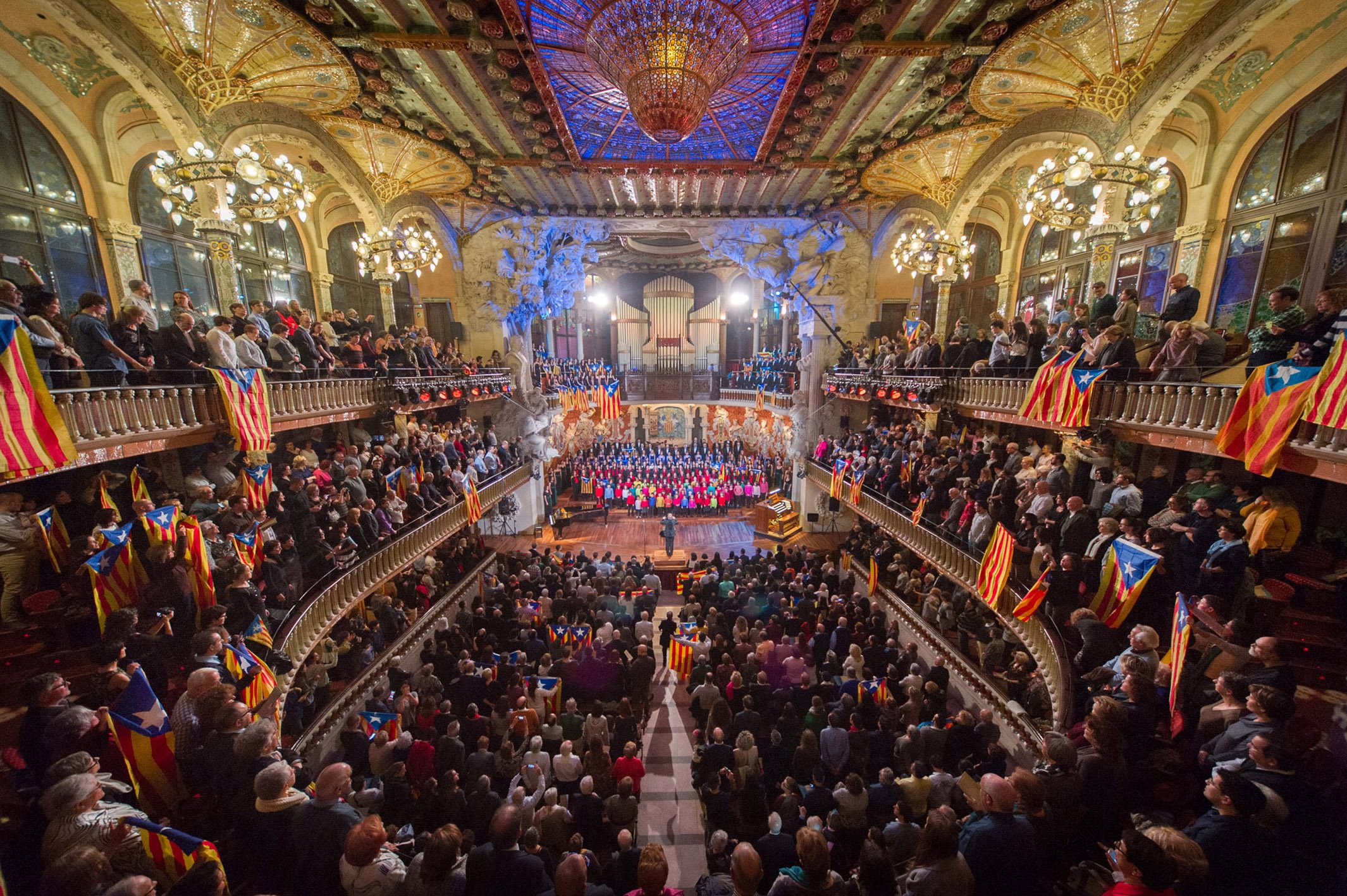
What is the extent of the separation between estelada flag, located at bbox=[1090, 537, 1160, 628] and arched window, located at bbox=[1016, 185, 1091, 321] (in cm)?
672

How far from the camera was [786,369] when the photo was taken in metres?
18.2

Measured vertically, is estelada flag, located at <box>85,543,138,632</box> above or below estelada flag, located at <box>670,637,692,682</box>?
above

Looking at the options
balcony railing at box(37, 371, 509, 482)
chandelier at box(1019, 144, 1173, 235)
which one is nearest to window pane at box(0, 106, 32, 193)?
balcony railing at box(37, 371, 509, 482)

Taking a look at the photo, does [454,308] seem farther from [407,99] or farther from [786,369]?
[786,369]

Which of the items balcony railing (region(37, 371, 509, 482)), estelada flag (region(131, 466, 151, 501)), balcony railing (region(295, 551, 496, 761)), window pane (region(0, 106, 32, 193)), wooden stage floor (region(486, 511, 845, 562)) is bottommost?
wooden stage floor (region(486, 511, 845, 562))

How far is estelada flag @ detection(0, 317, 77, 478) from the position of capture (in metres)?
3.62

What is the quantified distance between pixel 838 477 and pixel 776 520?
3.78 m

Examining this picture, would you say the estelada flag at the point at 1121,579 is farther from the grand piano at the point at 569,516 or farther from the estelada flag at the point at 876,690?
the grand piano at the point at 569,516

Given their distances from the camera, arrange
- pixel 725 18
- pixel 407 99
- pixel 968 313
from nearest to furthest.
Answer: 1. pixel 725 18
2. pixel 407 99
3. pixel 968 313

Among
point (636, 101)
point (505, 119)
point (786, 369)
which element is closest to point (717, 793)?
point (636, 101)

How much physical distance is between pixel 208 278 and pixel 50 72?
3704mm

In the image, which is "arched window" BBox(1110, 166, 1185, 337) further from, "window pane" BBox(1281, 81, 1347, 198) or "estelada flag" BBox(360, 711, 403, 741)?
"estelada flag" BBox(360, 711, 403, 741)

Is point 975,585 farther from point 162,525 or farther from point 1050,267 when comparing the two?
point 162,525

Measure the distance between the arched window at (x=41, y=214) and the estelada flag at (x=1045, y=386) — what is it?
13.9 m
